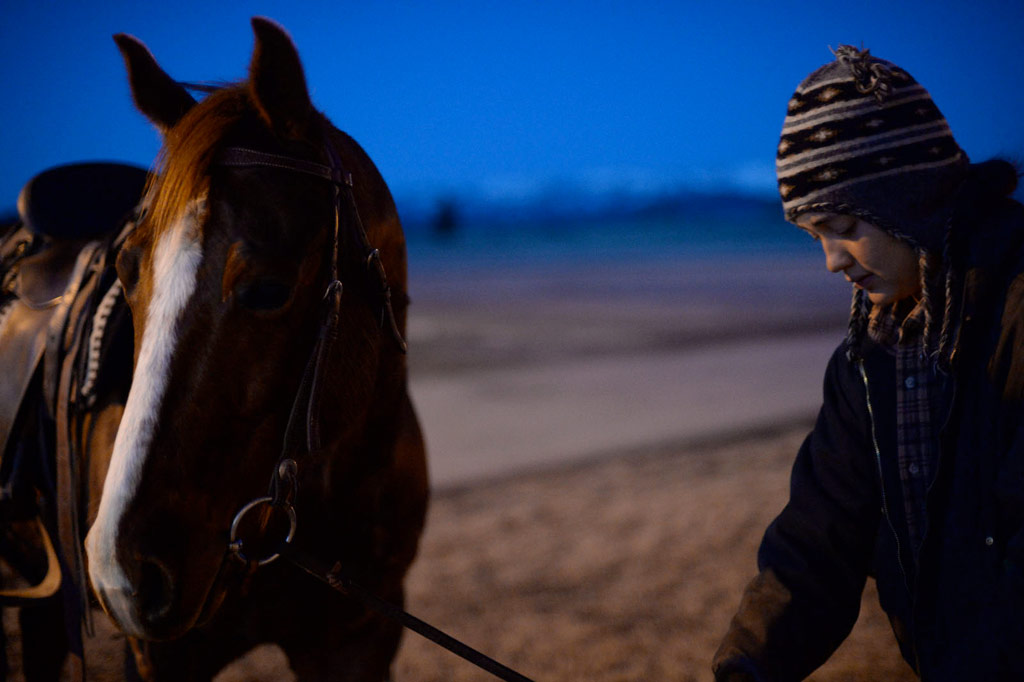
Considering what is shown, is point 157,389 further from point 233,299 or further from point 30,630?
point 30,630

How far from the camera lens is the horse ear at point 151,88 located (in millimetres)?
1688

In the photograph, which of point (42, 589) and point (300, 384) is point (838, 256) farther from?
point (42, 589)

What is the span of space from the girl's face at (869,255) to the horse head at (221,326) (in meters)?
0.97

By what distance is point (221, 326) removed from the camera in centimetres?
134

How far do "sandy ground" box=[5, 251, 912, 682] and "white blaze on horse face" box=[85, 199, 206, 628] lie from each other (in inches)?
97.7

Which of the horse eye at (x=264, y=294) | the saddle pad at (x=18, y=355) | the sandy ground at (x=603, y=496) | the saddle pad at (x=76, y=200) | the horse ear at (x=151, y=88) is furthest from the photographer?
the sandy ground at (x=603, y=496)

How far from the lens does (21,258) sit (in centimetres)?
243

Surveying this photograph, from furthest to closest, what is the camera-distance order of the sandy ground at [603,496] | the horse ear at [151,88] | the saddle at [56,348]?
the sandy ground at [603,496] → the saddle at [56,348] → the horse ear at [151,88]

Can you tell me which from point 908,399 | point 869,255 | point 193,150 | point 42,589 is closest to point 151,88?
point 193,150

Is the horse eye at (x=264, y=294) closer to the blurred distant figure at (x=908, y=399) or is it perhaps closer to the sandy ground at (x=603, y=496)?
the blurred distant figure at (x=908, y=399)

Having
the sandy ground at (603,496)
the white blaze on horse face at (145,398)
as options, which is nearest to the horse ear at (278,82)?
the white blaze on horse face at (145,398)

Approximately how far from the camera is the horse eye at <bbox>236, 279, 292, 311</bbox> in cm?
136

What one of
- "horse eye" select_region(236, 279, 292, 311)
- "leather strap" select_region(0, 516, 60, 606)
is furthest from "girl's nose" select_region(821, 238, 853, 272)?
"leather strap" select_region(0, 516, 60, 606)

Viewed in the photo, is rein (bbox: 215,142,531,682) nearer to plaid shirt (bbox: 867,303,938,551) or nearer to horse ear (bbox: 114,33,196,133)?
horse ear (bbox: 114,33,196,133)
